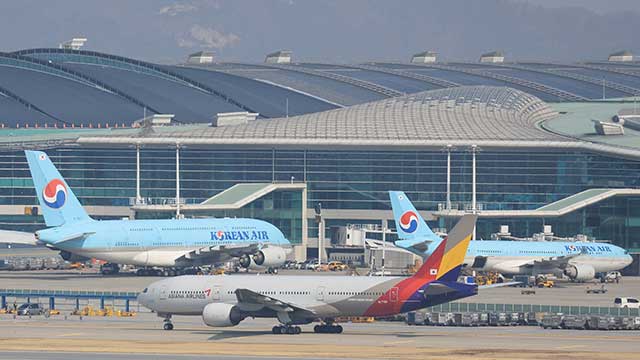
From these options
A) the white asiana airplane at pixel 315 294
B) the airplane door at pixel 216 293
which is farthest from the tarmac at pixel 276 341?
the airplane door at pixel 216 293

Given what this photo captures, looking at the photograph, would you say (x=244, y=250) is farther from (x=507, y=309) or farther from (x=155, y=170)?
(x=507, y=309)

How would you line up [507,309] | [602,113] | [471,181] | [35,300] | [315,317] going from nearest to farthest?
[315,317]
[507,309]
[35,300]
[471,181]
[602,113]

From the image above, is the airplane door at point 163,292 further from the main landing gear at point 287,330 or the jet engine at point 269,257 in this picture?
the jet engine at point 269,257

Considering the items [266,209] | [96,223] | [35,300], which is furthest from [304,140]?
[35,300]

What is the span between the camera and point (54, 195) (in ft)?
443

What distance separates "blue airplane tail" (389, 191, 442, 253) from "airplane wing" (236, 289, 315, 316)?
144 feet

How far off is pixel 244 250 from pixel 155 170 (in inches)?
1338

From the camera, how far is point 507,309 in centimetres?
10500

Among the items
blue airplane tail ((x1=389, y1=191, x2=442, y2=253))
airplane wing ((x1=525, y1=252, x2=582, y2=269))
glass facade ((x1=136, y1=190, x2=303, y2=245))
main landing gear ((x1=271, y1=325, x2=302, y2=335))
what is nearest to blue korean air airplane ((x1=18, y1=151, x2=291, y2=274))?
blue airplane tail ((x1=389, y1=191, x2=442, y2=253))

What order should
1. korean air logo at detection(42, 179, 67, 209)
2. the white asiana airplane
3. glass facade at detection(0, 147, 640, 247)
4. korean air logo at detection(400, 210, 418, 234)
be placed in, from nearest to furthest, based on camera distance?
the white asiana airplane → korean air logo at detection(42, 179, 67, 209) → korean air logo at detection(400, 210, 418, 234) → glass facade at detection(0, 147, 640, 247)

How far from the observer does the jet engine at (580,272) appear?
462 feet

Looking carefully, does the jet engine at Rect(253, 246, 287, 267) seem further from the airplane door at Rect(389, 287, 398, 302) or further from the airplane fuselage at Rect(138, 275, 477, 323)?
the airplane door at Rect(389, 287, 398, 302)

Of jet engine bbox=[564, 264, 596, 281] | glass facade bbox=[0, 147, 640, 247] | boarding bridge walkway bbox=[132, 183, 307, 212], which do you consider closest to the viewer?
jet engine bbox=[564, 264, 596, 281]

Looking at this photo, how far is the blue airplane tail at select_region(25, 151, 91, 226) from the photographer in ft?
443
